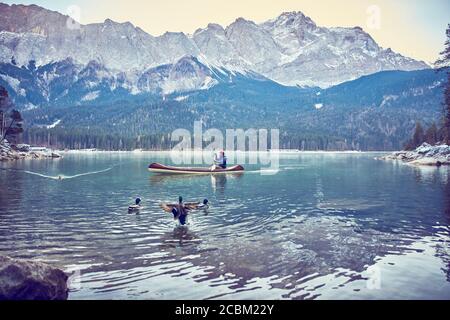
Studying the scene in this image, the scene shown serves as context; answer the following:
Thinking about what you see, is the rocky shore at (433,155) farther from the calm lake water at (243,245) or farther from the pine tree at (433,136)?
the calm lake water at (243,245)

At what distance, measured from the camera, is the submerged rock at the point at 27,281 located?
1324cm

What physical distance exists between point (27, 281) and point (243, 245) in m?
13.0

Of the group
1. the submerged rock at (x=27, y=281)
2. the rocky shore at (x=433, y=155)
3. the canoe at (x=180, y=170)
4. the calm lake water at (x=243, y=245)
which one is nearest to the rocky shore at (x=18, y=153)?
the canoe at (x=180, y=170)

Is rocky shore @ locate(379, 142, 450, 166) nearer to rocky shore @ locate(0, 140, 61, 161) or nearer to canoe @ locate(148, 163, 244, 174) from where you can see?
canoe @ locate(148, 163, 244, 174)

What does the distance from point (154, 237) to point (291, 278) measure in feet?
37.0

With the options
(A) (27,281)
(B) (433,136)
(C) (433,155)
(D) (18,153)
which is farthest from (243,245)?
(B) (433,136)

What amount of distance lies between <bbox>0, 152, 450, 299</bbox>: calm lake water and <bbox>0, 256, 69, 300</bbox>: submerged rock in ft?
3.78

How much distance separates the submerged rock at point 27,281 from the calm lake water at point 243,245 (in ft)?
3.78

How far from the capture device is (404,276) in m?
18.3

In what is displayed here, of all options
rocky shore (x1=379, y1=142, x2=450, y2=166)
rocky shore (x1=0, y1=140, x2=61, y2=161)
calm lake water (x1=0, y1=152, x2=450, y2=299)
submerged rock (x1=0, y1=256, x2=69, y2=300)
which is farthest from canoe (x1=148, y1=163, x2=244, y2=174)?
submerged rock (x1=0, y1=256, x2=69, y2=300)

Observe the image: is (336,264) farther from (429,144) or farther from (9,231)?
(429,144)

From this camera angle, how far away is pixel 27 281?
44.9ft

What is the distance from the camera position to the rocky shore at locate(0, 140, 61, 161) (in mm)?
120088
